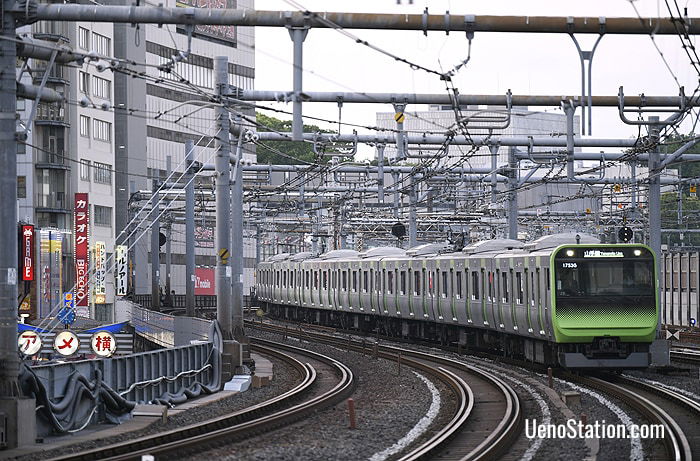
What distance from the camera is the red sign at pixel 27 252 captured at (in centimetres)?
4306

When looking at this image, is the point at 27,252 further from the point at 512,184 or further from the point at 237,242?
the point at 512,184

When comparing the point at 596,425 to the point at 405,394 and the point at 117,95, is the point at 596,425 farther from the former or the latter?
the point at 117,95

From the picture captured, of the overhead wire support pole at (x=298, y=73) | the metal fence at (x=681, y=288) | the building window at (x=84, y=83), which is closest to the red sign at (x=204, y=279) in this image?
the building window at (x=84, y=83)

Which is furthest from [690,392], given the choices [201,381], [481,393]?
[201,381]

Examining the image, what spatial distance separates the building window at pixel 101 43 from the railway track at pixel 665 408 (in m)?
42.8

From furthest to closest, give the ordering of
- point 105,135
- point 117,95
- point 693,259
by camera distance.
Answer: point 117,95, point 105,135, point 693,259

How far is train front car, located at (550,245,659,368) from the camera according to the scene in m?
26.4

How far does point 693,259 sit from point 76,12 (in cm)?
3582

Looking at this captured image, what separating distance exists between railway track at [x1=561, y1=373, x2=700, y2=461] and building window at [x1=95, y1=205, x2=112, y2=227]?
141 ft

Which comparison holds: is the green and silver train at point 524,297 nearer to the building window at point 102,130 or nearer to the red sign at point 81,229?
the red sign at point 81,229

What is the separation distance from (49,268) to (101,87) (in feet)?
46.0

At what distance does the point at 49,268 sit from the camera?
5609 centimetres

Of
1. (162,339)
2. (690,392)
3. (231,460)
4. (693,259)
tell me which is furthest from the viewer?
(693,259)

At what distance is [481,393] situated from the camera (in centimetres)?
2420
